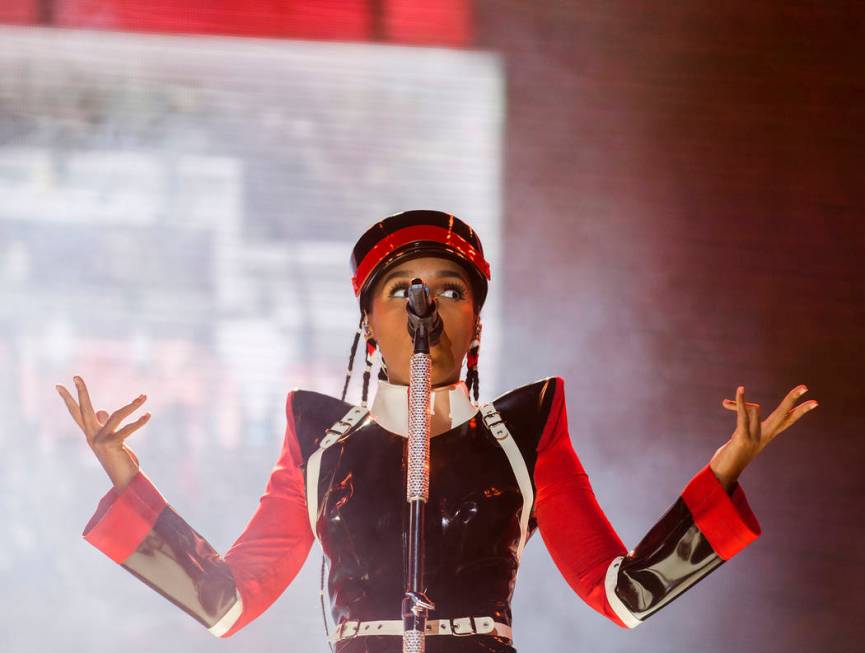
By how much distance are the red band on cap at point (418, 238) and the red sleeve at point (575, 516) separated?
254 millimetres

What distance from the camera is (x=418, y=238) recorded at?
177 centimetres

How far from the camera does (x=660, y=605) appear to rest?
1.56 meters

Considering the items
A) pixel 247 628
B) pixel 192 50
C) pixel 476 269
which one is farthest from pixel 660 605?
pixel 192 50

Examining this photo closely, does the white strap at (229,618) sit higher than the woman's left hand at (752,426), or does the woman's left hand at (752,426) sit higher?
the woman's left hand at (752,426)

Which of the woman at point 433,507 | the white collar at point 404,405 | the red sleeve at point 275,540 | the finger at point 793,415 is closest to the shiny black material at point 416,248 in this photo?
the woman at point 433,507

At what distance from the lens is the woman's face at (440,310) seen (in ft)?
5.74

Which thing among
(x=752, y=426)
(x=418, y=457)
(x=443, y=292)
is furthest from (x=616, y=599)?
(x=443, y=292)

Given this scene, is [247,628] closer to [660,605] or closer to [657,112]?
[660,605]

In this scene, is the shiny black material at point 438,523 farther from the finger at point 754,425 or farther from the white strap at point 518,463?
the finger at point 754,425

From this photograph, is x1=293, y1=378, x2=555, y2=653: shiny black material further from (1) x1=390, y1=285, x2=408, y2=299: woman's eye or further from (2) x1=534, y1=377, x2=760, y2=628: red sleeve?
(1) x1=390, y1=285, x2=408, y2=299: woman's eye

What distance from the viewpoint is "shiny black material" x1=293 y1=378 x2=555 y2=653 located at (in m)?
1.61

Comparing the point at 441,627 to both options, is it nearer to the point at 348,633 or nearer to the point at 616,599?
the point at 348,633

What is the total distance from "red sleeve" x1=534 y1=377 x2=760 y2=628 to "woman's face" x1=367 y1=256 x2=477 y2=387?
0.63 ft

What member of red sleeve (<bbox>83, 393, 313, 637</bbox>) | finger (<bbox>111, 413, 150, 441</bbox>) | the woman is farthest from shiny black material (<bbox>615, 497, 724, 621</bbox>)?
finger (<bbox>111, 413, 150, 441</bbox>)
